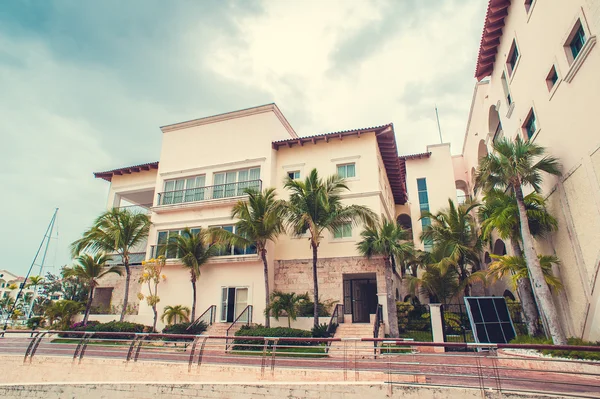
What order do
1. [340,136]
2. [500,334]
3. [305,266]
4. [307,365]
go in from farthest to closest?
[340,136], [305,266], [500,334], [307,365]

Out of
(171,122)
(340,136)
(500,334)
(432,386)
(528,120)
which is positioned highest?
(171,122)

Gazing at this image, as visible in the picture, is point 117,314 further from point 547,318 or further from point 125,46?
point 547,318

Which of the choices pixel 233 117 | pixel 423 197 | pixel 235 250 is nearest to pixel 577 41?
pixel 235 250

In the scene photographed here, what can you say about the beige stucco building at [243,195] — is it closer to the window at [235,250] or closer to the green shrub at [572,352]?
the window at [235,250]

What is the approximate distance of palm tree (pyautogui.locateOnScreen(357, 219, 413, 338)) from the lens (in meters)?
15.8

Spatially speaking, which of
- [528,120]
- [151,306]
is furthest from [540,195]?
[151,306]

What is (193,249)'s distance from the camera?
18703 millimetres

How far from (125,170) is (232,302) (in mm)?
12839

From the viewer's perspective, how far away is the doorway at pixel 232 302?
60.6 feet

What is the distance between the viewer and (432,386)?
6855 millimetres

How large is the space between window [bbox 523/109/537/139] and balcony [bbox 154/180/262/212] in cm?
1289

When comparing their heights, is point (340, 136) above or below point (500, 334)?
above

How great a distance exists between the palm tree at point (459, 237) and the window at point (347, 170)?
17.1ft

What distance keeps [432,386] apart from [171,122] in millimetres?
21609
